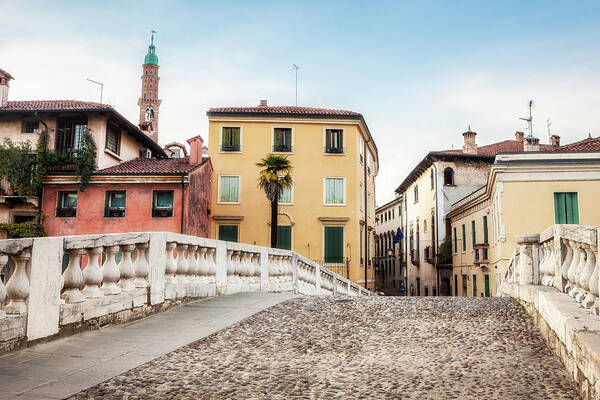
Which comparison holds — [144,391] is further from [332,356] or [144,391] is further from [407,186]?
[407,186]

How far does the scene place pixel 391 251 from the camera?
2576 inches

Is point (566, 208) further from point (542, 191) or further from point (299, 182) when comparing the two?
point (299, 182)

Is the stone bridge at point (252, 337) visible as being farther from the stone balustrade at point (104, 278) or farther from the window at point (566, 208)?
the window at point (566, 208)

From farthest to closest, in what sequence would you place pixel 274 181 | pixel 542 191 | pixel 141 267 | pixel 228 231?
pixel 228 231, pixel 274 181, pixel 542 191, pixel 141 267

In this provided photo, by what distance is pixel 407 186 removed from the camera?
190 ft

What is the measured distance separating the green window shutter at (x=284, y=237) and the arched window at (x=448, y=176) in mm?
13882

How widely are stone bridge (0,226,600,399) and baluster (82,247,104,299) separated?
0.05 ft

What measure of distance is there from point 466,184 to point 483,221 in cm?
1034

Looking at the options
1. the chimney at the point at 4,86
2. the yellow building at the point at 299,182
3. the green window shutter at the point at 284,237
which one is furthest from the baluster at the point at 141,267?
the chimney at the point at 4,86

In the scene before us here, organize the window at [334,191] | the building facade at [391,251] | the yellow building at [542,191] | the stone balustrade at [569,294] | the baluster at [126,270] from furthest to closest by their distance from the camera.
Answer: the building facade at [391,251], the window at [334,191], the yellow building at [542,191], the baluster at [126,270], the stone balustrade at [569,294]

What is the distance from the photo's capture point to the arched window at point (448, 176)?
4256cm

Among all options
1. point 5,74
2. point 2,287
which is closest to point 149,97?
point 5,74

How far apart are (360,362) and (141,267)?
372 cm

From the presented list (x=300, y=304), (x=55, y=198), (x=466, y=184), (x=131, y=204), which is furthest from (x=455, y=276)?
(x=300, y=304)
